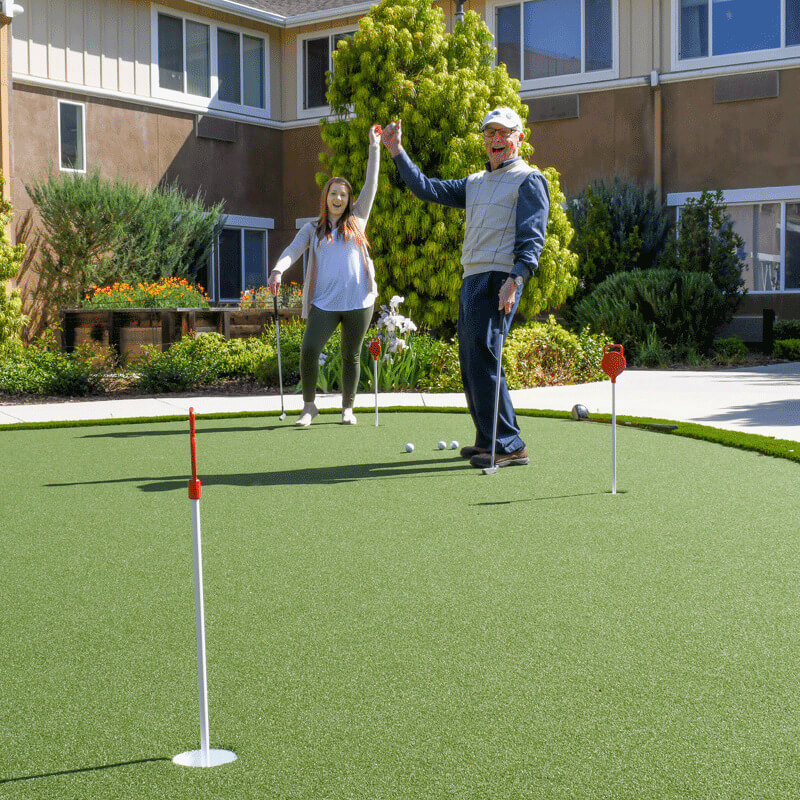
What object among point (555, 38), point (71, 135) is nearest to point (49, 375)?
point (71, 135)

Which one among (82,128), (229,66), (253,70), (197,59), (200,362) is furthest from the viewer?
(253,70)

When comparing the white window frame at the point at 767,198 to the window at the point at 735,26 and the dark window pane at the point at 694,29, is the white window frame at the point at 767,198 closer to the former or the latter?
the window at the point at 735,26

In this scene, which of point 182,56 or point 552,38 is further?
point 182,56

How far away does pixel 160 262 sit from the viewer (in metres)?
19.2

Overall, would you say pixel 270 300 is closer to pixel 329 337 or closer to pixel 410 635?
pixel 329 337

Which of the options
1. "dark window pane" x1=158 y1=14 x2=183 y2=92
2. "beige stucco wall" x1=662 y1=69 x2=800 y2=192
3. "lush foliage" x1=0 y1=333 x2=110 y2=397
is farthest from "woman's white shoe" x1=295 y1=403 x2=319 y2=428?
"dark window pane" x1=158 y1=14 x2=183 y2=92

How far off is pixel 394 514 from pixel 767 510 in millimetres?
1796

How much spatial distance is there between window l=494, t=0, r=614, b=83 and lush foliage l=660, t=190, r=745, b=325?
12.4ft

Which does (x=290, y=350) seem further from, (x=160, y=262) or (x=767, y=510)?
(x=767, y=510)

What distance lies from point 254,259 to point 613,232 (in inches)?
316

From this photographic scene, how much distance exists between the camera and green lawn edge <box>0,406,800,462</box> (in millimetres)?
7559

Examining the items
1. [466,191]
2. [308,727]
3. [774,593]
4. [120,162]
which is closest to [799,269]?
[120,162]

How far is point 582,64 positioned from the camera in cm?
2050

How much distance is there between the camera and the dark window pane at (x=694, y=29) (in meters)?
19.4
